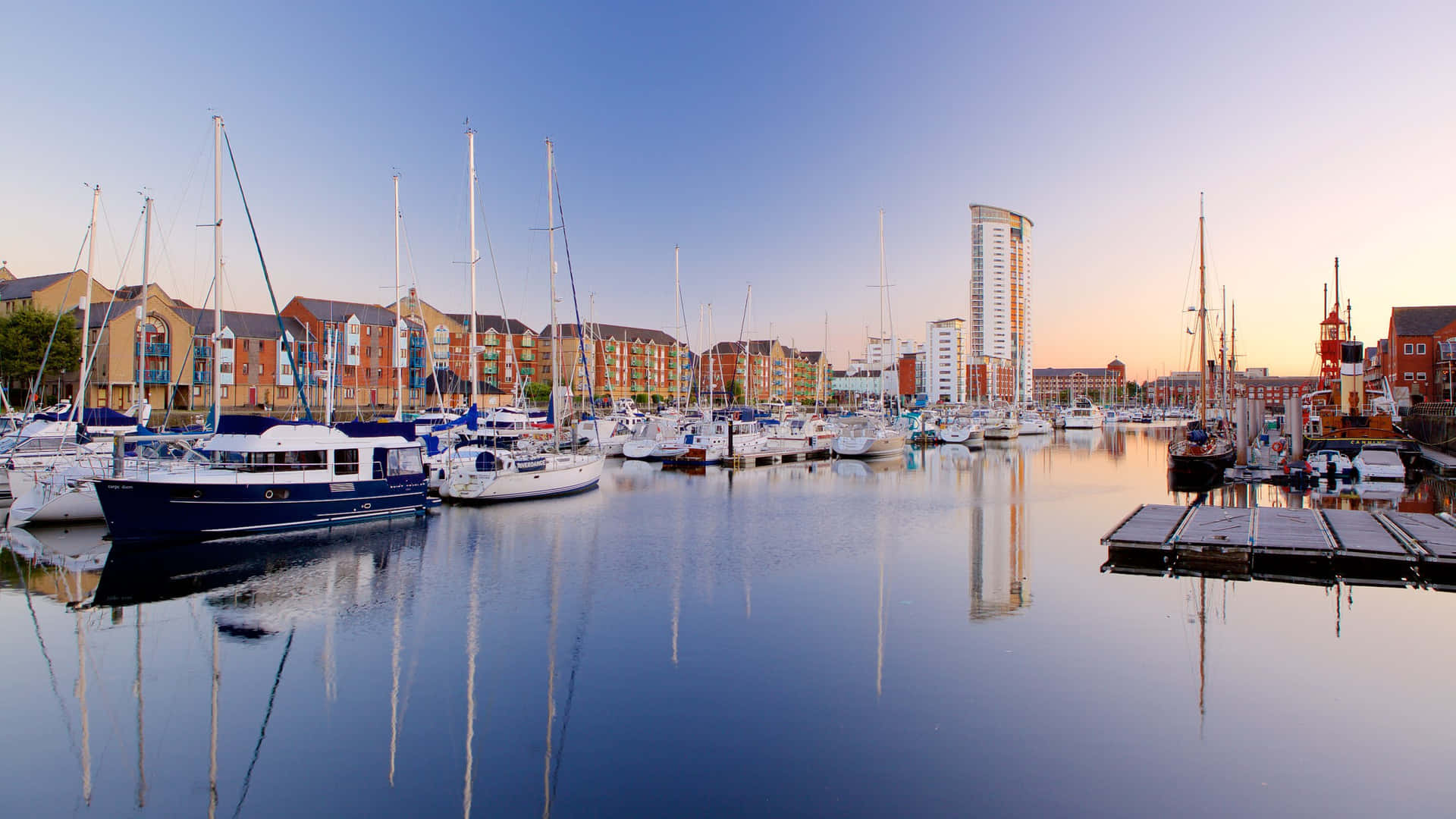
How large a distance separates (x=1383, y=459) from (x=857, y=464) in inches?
1003

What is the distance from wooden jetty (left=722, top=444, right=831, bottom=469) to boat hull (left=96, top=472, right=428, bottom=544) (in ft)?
80.6

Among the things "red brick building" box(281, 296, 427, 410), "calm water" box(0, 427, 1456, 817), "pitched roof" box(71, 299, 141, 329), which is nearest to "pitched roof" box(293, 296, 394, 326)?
"red brick building" box(281, 296, 427, 410)

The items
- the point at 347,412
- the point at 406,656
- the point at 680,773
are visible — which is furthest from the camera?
the point at 347,412

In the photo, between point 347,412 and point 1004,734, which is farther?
point 347,412

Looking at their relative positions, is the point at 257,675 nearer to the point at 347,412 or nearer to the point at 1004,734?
the point at 1004,734

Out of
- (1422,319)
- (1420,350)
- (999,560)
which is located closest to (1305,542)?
(999,560)

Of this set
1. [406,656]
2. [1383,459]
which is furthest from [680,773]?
[1383,459]

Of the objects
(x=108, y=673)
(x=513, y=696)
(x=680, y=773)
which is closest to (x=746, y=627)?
(x=513, y=696)

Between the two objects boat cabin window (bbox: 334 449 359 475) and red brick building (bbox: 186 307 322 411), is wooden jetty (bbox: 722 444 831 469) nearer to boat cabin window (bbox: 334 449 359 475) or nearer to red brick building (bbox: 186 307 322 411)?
boat cabin window (bbox: 334 449 359 475)

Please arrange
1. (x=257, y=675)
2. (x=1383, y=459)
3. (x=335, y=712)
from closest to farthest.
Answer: (x=335, y=712) < (x=257, y=675) < (x=1383, y=459)

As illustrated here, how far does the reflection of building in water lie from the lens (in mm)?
16141

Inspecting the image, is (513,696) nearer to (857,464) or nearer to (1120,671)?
(1120,671)

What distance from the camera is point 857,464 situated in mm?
50250

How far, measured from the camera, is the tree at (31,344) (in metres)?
54.1
